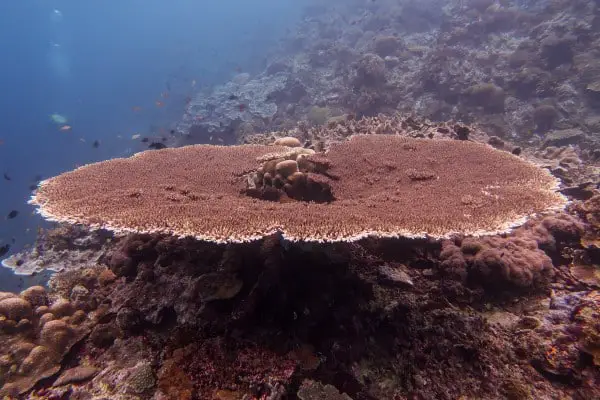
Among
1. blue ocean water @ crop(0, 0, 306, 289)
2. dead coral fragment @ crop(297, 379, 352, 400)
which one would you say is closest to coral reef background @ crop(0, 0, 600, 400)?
dead coral fragment @ crop(297, 379, 352, 400)

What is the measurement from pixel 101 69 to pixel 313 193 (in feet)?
416

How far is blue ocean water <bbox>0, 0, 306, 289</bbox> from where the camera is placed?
5453 centimetres

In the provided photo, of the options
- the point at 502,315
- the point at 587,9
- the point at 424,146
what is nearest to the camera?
the point at 502,315

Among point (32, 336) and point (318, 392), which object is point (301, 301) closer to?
point (318, 392)

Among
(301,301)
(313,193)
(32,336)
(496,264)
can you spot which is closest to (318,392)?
(301,301)

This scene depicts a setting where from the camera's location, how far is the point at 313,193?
186 inches

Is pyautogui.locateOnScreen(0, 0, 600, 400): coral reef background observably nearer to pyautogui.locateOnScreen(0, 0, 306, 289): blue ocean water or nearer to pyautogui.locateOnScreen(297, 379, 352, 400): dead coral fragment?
pyautogui.locateOnScreen(297, 379, 352, 400): dead coral fragment

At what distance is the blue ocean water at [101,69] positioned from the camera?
54.5 meters

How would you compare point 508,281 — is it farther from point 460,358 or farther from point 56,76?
point 56,76

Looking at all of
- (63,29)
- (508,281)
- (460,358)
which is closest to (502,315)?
(508,281)

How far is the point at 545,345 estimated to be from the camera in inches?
130

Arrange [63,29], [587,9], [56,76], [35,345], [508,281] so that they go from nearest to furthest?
[508,281] → [35,345] → [587,9] → [56,76] → [63,29]

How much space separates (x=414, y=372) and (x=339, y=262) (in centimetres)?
146

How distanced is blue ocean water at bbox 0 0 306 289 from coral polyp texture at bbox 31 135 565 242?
41.7ft
